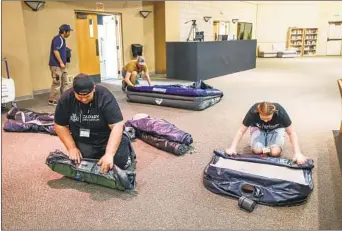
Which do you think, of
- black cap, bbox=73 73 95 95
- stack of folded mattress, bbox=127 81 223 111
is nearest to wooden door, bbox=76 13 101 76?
stack of folded mattress, bbox=127 81 223 111

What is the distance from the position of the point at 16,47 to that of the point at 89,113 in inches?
175

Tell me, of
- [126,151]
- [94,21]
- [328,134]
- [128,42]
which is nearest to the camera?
[126,151]

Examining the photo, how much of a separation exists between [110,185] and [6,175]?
3.65 ft

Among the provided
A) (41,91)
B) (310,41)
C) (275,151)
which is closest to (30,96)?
(41,91)

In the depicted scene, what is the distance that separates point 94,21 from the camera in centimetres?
808

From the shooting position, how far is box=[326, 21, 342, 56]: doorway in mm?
16672

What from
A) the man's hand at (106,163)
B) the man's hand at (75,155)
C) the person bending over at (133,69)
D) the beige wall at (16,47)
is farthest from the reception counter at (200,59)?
the man's hand at (106,163)

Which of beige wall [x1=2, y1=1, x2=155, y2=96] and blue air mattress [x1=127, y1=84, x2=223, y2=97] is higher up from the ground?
beige wall [x1=2, y1=1, x2=155, y2=96]

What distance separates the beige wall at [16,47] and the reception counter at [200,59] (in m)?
3.89

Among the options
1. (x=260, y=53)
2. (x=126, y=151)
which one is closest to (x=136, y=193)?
(x=126, y=151)

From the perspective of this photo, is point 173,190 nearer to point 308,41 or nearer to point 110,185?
point 110,185

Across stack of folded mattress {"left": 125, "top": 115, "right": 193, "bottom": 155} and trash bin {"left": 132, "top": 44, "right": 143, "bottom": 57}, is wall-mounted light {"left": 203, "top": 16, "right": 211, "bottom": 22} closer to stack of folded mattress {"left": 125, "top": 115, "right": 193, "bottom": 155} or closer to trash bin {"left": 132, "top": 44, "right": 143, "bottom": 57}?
trash bin {"left": 132, "top": 44, "right": 143, "bottom": 57}

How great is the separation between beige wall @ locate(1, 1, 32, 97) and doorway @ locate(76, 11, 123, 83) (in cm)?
176

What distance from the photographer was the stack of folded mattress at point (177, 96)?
16.5ft
